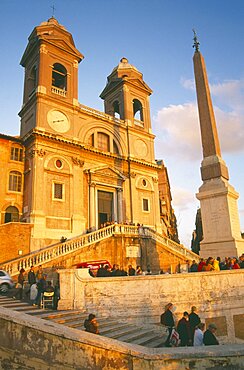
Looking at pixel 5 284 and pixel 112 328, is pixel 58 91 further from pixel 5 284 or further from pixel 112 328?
pixel 112 328

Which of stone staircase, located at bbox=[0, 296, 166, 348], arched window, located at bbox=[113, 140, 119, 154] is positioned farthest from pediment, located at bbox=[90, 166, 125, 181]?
stone staircase, located at bbox=[0, 296, 166, 348]

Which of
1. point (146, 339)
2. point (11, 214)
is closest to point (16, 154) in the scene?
point (11, 214)

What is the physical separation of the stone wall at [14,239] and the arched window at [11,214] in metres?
2.96

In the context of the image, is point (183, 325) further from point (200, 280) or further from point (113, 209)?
point (113, 209)

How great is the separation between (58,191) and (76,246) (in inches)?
255

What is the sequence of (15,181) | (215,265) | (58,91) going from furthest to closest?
(58,91) → (15,181) → (215,265)

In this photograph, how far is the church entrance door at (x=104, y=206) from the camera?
2747 centimetres

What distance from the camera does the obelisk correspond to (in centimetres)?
1396

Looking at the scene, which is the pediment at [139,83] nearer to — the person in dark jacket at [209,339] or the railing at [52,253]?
the railing at [52,253]

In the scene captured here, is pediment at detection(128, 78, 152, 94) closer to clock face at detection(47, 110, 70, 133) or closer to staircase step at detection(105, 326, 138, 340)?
clock face at detection(47, 110, 70, 133)

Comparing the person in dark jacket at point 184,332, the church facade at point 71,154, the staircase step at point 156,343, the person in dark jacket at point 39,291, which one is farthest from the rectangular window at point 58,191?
the person in dark jacket at point 184,332

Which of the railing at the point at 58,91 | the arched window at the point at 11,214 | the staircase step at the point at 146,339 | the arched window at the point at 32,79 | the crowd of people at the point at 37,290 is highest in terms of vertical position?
the arched window at the point at 32,79

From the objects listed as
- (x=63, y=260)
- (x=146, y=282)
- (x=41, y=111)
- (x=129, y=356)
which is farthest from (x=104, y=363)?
(x=41, y=111)

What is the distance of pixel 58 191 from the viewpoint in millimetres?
24406
